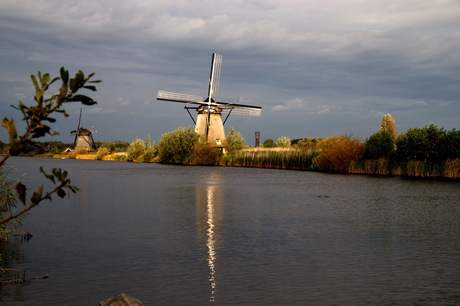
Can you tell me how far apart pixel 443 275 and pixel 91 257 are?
23.3 ft

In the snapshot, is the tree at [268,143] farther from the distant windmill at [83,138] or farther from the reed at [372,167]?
the distant windmill at [83,138]


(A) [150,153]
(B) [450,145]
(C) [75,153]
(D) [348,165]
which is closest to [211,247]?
(B) [450,145]

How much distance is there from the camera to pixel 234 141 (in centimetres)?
5925

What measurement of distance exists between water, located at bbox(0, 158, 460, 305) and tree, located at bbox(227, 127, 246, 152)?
126 feet

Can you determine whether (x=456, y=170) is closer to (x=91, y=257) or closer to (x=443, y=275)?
(x=443, y=275)

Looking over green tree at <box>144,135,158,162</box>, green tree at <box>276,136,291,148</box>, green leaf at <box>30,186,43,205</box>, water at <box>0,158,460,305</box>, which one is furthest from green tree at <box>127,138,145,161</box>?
green leaf at <box>30,186,43,205</box>

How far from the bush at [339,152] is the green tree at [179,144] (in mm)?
19063

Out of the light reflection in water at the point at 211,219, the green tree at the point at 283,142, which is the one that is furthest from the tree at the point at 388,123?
the light reflection in water at the point at 211,219

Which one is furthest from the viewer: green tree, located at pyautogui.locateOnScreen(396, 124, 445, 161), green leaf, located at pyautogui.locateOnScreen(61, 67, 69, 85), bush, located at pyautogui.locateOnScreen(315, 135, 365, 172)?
bush, located at pyautogui.locateOnScreen(315, 135, 365, 172)

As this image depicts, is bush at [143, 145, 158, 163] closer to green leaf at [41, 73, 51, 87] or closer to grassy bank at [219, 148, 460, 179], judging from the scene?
grassy bank at [219, 148, 460, 179]

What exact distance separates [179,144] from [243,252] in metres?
47.7

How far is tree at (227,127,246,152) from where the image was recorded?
59.1m

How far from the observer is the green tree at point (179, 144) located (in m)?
57.3

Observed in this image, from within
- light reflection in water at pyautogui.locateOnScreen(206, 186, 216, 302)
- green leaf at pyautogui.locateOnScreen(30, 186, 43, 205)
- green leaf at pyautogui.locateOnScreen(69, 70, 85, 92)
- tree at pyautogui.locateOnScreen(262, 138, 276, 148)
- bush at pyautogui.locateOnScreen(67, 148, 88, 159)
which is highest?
tree at pyautogui.locateOnScreen(262, 138, 276, 148)
